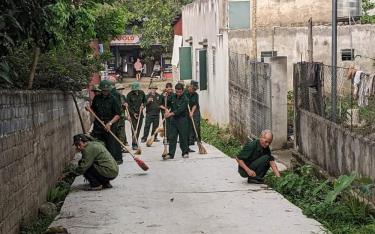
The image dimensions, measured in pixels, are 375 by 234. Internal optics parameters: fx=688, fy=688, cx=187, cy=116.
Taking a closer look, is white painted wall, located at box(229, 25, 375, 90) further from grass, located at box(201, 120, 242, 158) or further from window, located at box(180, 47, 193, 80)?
window, located at box(180, 47, 193, 80)

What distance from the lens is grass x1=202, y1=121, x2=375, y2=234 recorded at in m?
7.89

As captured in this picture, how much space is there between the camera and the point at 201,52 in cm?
2469

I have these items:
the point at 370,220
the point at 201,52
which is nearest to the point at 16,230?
→ the point at 370,220

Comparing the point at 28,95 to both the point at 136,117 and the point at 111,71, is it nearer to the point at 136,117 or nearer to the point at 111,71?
the point at 136,117

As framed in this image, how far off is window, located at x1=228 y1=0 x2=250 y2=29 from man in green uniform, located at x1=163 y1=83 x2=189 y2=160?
638cm

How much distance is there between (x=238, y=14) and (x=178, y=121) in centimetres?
688

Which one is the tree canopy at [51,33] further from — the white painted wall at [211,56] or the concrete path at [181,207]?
the white painted wall at [211,56]

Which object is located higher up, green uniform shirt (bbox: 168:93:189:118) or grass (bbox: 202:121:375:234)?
green uniform shirt (bbox: 168:93:189:118)

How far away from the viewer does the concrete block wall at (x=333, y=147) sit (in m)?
8.66

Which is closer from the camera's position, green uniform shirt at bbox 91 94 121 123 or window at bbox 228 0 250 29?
green uniform shirt at bbox 91 94 121 123

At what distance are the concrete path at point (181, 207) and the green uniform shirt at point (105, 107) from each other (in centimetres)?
119

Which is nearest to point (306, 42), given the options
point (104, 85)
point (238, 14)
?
point (238, 14)

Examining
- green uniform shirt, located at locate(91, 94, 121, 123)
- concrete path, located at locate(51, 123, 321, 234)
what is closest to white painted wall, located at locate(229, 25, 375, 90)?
green uniform shirt, located at locate(91, 94, 121, 123)

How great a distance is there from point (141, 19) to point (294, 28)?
86.8 feet
